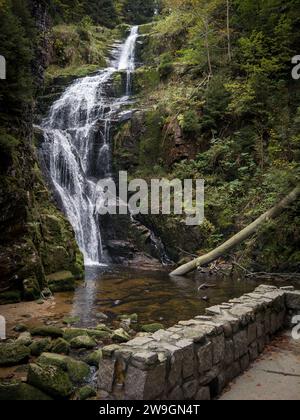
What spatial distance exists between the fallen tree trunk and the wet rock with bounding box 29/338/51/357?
773 cm

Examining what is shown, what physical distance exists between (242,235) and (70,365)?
9.01 meters

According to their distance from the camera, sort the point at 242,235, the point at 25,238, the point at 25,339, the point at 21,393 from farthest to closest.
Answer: the point at 242,235
the point at 25,238
the point at 25,339
the point at 21,393

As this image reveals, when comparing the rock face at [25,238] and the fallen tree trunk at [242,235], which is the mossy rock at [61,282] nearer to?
the rock face at [25,238]

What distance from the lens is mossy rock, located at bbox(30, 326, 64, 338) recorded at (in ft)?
23.2

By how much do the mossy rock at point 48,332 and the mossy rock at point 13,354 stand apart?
102 centimetres

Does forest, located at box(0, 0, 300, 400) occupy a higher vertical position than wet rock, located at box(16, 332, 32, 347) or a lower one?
higher

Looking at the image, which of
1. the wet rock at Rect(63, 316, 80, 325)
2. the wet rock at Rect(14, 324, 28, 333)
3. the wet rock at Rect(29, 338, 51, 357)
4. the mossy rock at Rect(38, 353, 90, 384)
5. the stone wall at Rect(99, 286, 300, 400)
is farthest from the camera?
the wet rock at Rect(63, 316, 80, 325)

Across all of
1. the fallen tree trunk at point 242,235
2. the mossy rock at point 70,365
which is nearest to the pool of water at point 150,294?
the fallen tree trunk at point 242,235

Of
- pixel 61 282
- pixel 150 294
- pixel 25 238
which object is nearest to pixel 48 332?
pixel 25 238

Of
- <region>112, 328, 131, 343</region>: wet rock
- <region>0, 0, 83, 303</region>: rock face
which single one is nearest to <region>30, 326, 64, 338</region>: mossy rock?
<region>112, 328, 131, 343</region>: wet rock

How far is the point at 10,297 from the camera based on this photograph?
374 inches

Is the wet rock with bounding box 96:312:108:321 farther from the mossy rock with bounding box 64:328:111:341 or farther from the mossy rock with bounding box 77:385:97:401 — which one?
the mossy rock with bounding box 77:385:97:401

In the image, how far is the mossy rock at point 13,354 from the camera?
574cm

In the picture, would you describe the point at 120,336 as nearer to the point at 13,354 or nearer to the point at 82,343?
the point at 82,343
